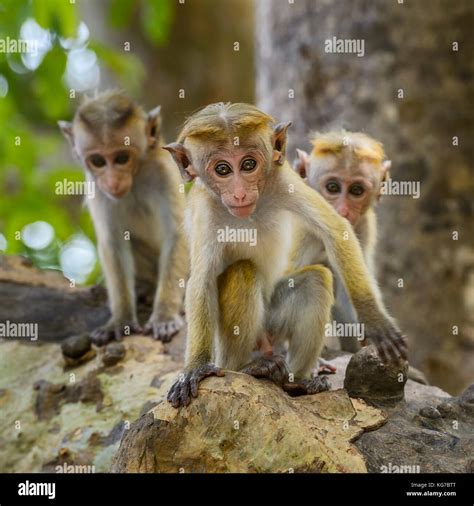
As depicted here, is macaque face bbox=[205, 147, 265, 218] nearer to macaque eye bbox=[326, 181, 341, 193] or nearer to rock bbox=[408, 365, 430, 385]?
macaque eye bbox=[326, 181, 341, 193]

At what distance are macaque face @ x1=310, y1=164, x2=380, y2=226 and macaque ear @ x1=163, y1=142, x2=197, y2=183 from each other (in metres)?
1.80

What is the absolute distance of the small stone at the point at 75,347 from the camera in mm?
7082

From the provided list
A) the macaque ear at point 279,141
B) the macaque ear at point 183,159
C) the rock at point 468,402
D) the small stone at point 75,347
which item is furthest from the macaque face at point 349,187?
the small stone at point 75,347

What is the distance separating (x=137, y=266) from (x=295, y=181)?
370cm

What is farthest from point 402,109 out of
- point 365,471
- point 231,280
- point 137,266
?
point 365,471

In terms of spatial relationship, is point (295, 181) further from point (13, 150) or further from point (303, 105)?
point (13, 150)

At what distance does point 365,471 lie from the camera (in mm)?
4715

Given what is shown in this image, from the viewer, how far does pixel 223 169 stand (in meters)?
5.41

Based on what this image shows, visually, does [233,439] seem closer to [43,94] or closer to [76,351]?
[76,351]

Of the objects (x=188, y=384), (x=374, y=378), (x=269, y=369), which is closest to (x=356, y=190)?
(x=374, y=378)
